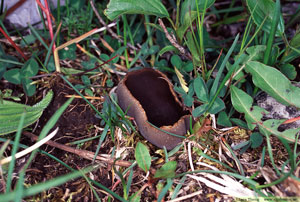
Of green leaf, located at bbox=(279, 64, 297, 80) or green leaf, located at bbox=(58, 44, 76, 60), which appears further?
green leaf, located at bbox=(58, 44, 76, 60)

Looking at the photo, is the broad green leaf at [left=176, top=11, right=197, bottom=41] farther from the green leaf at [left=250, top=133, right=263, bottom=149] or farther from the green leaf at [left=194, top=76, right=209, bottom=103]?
the green leaf at [left=250, top=133, right=263, bottom=149]

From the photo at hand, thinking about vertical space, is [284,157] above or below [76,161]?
below

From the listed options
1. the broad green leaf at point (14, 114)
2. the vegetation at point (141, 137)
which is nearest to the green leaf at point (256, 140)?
the vegetation at point (141, 137)

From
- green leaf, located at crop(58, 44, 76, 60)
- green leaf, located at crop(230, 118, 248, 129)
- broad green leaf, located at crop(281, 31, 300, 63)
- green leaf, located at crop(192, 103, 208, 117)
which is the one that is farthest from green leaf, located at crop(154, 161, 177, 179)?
green leaf, located at crop(58, 44, 76, 60)

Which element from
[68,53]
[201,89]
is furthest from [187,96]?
[68,53]

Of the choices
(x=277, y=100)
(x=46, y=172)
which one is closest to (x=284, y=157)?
(x=277, y=100)

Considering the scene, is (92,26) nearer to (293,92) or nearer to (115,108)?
(115,108)
